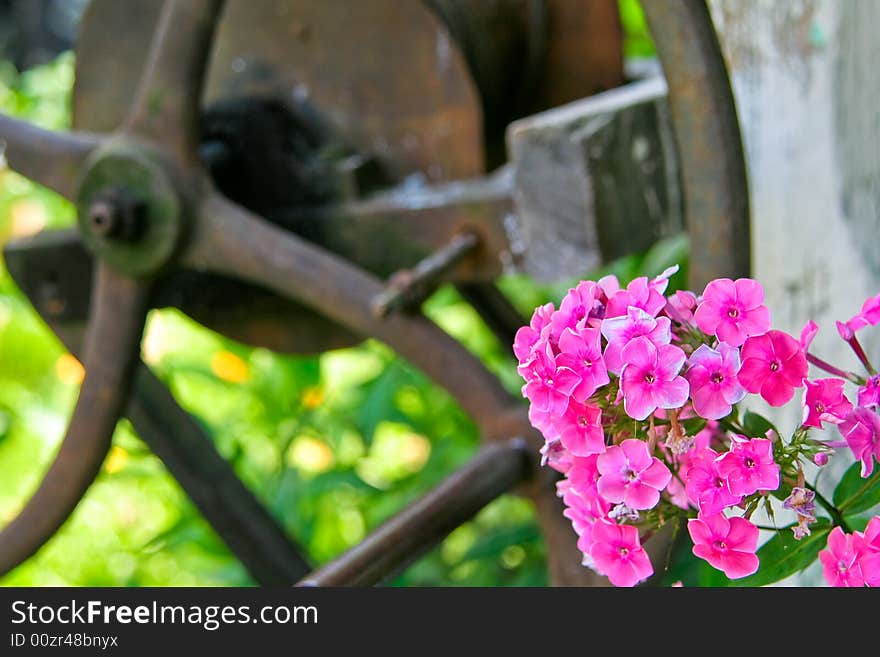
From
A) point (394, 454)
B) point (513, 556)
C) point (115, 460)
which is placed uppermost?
point (115, 460)

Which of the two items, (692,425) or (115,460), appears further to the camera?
(115,460)

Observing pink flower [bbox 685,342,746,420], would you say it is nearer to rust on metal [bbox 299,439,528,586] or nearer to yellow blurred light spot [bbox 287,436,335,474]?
rust on metal [bbox 299,439,528,586]

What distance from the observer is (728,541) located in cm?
59

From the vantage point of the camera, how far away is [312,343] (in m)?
1.56

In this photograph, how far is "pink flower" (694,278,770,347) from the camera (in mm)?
583

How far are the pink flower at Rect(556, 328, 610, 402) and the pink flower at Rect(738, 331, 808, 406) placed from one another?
7 cm

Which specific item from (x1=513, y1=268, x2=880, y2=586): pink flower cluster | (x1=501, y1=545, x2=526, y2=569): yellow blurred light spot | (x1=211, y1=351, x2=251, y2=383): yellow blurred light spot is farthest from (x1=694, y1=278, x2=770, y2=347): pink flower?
(x1=211, y1=351, x2=251, y2=383): yellow blurred light spot

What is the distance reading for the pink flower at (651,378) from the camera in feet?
1.85

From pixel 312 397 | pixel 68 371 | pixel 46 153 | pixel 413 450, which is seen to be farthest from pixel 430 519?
pixel 68 371

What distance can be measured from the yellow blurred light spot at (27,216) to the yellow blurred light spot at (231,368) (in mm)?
→ 937

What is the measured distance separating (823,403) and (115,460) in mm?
1898

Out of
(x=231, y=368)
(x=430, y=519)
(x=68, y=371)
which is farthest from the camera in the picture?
(x=68, y=371)

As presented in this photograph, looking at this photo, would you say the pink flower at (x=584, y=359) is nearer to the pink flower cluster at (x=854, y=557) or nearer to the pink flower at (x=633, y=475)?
the pink flower at (x=633, y=475)

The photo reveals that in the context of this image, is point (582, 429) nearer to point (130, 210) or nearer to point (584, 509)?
point (584, 509)
